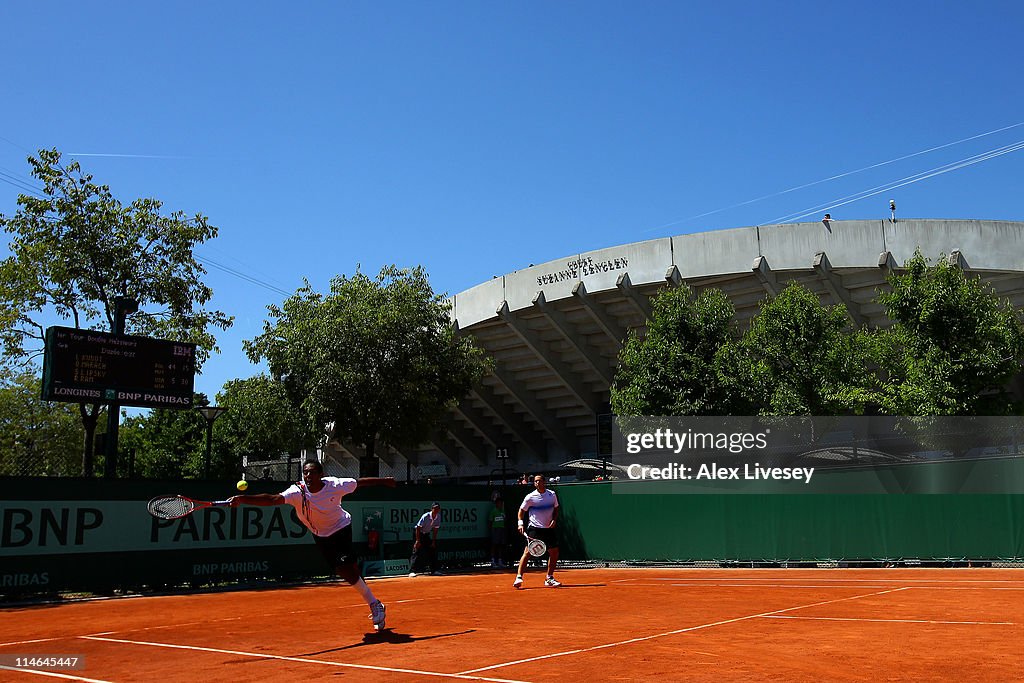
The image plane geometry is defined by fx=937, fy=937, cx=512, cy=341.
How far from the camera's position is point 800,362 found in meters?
27.9

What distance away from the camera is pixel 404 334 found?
96.9ft

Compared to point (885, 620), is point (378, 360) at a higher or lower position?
higher

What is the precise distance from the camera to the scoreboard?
19.3m

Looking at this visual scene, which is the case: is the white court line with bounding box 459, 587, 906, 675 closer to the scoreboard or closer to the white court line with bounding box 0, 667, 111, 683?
the white court line with bounding box 0, 667, 111, 683

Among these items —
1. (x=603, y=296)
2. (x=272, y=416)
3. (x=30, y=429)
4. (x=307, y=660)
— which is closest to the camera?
(x=307, y=660)

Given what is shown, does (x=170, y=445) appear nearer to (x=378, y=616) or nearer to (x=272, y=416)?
(x=272, y=416)

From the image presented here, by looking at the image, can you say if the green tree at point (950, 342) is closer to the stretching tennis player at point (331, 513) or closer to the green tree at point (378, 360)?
the green tree at point (378, 360)

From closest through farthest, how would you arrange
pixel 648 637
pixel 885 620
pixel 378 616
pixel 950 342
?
pixel 648 637
pixel 378 616
pixel 885 620
pixel 950 342

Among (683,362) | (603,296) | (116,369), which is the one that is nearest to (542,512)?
(116,369)

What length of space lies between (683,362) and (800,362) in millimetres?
3423

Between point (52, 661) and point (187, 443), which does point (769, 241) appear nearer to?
point (52, 661)

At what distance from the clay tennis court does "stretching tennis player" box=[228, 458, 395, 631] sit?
513 mm

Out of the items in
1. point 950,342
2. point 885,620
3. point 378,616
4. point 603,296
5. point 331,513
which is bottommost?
point 885,620

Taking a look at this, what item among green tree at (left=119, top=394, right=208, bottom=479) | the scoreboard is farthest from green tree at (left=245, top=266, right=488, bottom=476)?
green tree at (left=119, top=394, right=208, bottom=479)
